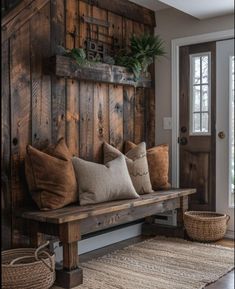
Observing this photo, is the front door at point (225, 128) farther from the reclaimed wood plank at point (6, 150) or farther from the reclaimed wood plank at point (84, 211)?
the reclaimed wood plank at point (6, 150)

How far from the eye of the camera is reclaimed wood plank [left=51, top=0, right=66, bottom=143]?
9.74ft

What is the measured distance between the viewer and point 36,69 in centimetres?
284

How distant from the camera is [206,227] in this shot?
11.3ft

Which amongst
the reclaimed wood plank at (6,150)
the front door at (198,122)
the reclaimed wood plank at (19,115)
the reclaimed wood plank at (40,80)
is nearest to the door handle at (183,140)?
the front door at (198,122)

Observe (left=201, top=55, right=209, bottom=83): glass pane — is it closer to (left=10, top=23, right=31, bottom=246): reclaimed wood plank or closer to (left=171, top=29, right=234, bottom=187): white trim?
(left=171, top=29, right=234, bottom=187): white trim

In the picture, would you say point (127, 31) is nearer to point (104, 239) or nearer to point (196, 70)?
point (196, 70)

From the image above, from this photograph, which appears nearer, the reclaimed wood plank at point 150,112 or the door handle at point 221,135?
the door handle at point 221,135

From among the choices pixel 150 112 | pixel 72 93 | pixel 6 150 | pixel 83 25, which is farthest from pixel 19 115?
pixel 150 112

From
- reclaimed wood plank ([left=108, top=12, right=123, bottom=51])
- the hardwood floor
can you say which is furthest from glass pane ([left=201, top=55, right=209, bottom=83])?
the hardwood floor

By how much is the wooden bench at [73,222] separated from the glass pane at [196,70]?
1.38m

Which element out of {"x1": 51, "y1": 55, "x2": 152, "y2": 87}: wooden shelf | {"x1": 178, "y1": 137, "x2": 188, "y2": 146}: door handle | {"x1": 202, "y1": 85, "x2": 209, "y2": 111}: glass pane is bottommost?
{"x1": 178, "y1": 137, "x2": 188, "y2": 146}: door handle

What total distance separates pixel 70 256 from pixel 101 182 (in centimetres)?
59

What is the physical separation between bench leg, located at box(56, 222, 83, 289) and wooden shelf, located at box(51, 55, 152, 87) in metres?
1.13

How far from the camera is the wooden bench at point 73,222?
96.4 inches
